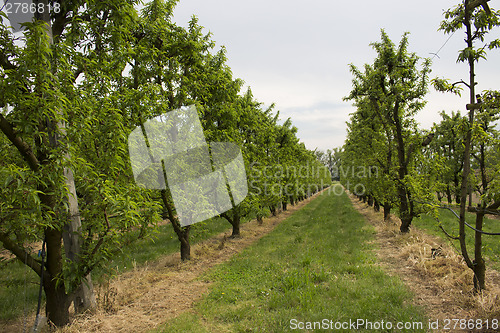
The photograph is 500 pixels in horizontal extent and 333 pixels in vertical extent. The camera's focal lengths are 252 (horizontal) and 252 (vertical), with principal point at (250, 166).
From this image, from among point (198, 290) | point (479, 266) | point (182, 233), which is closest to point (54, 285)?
point (198, 290)

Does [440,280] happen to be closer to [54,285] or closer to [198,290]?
[198,290]

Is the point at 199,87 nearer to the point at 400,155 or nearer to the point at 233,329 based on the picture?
the point at 233,329

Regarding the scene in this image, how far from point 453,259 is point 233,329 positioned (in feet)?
21.8

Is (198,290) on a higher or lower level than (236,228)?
lower

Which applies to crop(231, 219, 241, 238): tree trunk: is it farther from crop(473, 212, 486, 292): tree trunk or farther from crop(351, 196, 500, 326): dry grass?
crop(473, 212, 486, 292): tree trunk

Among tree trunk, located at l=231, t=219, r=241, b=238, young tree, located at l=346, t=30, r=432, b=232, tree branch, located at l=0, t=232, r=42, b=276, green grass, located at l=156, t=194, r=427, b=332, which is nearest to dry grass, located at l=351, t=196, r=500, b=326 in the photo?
green grass, located at l=156, t=194, r=427, b=332

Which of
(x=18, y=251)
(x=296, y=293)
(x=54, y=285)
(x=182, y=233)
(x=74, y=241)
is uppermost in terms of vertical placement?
(x=18, y=251)

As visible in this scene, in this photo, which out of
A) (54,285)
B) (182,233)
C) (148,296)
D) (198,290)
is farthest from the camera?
(182,233)

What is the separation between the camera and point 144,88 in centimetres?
666

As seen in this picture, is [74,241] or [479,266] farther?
[479,266]

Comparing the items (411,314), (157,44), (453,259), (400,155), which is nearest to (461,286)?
(453,259)

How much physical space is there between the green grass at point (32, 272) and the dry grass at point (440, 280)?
20.5 ft

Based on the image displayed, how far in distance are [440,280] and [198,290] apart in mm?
6508

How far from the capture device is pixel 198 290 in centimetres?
741
